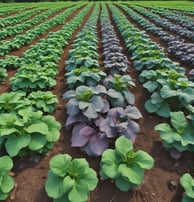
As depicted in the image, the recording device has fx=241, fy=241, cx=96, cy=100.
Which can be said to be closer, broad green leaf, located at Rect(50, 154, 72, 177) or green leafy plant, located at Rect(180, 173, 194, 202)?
green leafy plant, located at Rect(180, 173, 194, 202)

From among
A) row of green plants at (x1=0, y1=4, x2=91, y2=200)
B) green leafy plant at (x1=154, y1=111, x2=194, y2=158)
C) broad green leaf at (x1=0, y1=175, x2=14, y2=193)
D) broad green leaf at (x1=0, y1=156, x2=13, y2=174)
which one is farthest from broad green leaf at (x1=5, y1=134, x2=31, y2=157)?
green leafy plant at (x1=154, y1=111, x2=194, y2=158)

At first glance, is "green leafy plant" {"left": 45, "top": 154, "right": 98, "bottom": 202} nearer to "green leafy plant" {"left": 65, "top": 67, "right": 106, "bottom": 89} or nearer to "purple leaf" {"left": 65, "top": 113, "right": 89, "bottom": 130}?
"purple leaf" {"left": 65, "top": 113, "right": 89, "bottom": 130}

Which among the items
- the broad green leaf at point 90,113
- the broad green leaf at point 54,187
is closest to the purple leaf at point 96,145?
the broad green leaf at point 90,113

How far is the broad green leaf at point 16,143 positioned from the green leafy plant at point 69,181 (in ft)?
1.65

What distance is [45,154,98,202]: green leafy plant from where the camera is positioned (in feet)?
7.41

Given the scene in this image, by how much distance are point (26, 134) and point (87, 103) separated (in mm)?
939

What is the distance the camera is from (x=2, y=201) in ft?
8.02

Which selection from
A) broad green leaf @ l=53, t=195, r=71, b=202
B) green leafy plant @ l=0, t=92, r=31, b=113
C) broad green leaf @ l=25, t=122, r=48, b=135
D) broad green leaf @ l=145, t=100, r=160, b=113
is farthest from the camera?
broad green leaf @ l=145, t=100, r=160, b=113

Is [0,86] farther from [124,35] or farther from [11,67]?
[124,35]

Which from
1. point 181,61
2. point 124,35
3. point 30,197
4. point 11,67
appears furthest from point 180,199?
point 124,35

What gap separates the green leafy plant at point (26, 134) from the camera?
9.04ft

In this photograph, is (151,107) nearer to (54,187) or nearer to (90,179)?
(90,179)

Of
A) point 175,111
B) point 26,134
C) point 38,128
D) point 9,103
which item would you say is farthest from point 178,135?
point 9,103

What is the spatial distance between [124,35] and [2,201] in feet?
24.1
